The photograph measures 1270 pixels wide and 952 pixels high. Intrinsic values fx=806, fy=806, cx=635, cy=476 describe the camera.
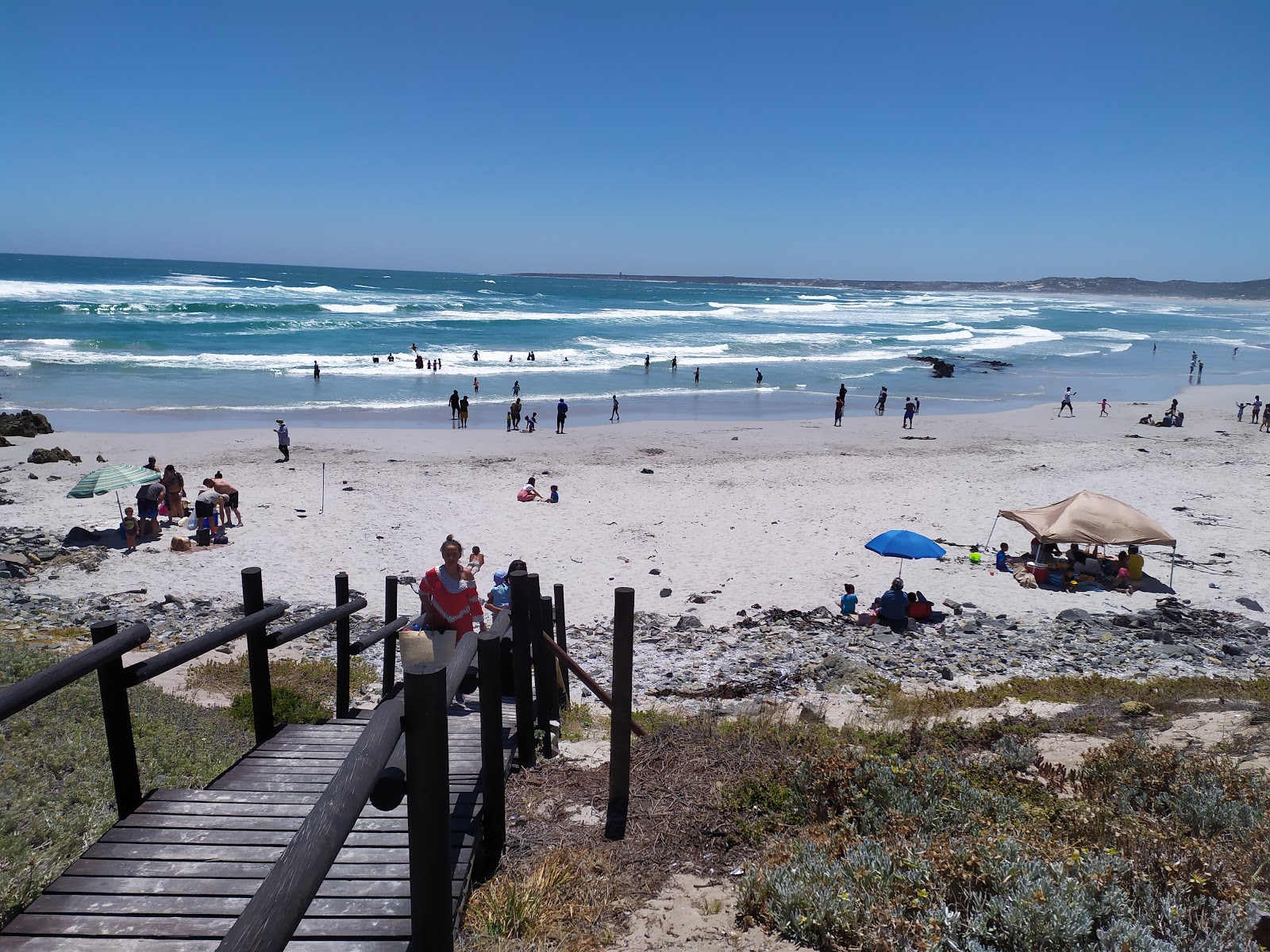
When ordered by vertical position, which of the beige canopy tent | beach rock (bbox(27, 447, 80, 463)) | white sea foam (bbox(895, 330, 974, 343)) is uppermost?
white sea foam (bbox(895, 330, 974, 343))

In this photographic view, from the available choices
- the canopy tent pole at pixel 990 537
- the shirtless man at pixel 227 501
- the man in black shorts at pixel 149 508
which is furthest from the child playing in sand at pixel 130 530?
the canopy tent pole at pixel 990 537

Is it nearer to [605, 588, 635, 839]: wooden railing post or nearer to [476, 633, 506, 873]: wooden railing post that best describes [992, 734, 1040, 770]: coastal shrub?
[605, 588, 635, 839]: wooden railing post

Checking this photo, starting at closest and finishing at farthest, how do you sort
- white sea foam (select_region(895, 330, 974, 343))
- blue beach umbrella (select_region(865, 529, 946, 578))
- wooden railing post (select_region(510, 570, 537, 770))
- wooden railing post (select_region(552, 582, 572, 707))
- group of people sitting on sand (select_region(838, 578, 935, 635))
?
wooden railing post (select_region(510, 570, 537, 770))
wooden railing post (select_region(552, 582, 572, 707))
group of people sitting on sand (select_region(838, 578, 935, 635))
blue beach umbrella (select_region(865, 529, 946, 578))
white sea foam (select_region(895, 330, 974, 343))

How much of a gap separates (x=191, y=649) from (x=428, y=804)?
1906 mm

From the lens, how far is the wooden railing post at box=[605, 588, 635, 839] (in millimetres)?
4844

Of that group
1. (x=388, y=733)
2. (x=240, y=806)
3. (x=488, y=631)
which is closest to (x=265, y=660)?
(x=240, y=806)

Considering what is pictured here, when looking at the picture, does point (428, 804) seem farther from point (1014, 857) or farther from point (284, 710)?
point (284, 710)

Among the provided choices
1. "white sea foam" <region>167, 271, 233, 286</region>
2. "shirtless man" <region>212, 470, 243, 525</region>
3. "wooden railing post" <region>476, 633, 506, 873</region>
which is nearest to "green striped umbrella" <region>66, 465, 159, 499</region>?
"shirtless man" <region>212, 470, 243, 525</region>

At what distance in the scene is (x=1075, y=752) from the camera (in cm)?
631

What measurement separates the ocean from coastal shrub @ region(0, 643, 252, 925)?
76.7 ft

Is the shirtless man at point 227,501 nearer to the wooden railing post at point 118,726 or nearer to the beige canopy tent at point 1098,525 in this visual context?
the wooden railing post at point 118,726

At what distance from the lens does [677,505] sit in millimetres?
18875

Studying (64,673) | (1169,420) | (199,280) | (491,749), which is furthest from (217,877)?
(199,280)

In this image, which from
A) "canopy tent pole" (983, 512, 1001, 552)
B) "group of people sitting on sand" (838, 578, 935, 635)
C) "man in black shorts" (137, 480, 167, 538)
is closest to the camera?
"group of people sitting on sand" (838, 578, 935, 635)
